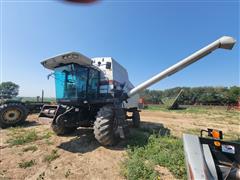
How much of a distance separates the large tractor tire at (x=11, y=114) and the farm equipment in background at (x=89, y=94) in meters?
3.11

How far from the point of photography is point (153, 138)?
4.95m

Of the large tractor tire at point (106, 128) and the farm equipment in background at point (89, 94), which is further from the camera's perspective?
the farm equipment in background at point (89, 94)

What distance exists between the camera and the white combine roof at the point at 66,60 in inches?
179

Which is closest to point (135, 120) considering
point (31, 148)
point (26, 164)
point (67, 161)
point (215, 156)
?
point (67, 161)

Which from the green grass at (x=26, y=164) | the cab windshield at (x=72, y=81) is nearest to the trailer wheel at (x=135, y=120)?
the cab windshield at (x=72, y=81)

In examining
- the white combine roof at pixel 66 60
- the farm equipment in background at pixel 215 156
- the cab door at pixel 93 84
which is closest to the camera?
the farm equipment in background at pixel 215 156

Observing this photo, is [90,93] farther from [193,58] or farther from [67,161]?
[193,58]

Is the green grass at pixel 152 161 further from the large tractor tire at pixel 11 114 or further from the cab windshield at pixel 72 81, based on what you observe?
→ the large tractor tire at pixel 11 114

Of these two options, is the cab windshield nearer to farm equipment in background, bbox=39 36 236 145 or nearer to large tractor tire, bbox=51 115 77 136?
farm equipment in background, bbox=39 36 236 145

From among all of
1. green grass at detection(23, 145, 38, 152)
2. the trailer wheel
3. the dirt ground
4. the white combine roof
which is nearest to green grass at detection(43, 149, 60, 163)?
the dirt ground

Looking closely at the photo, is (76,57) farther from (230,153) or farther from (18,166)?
(230,153)

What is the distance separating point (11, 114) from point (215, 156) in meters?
8.68

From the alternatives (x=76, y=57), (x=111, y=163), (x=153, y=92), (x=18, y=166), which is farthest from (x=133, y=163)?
(x=153, y=92)

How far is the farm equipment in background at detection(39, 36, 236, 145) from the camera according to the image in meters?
4.47
